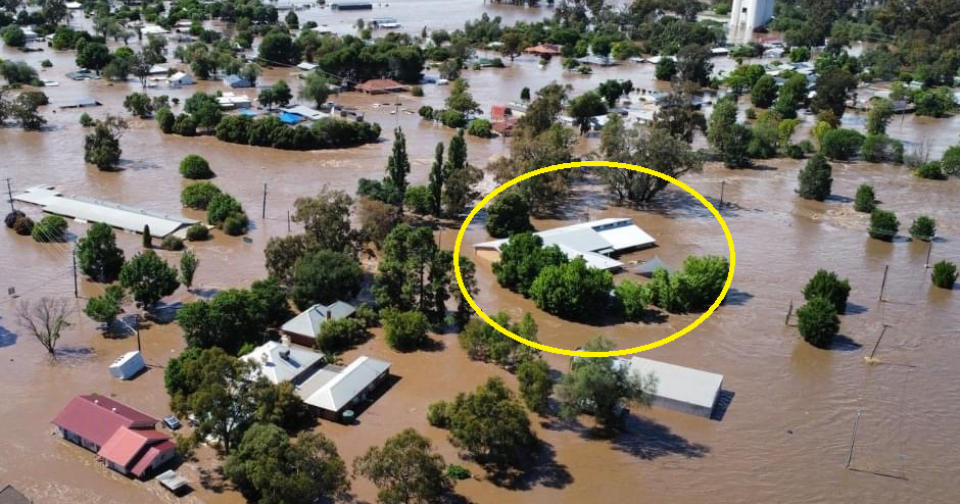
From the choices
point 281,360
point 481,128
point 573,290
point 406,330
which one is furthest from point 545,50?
point 281,360

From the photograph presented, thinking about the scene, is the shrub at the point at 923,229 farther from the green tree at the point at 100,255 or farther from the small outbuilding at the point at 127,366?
the green tree at the point at 100,255

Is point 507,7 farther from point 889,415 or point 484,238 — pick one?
point 889,415

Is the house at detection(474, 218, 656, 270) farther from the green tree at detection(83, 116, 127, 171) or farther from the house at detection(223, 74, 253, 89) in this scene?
the house at detection(223, 74, 253, 89)

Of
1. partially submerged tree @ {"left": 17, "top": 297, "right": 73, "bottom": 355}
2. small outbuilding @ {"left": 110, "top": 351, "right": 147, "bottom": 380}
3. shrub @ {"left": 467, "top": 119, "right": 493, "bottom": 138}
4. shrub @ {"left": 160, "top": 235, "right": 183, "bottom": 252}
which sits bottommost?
small outbuilding @ {"left": 110, "top": 351, "right": 147, "bottom": 380}

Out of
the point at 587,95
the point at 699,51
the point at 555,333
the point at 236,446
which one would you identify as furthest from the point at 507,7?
the point at 236,446

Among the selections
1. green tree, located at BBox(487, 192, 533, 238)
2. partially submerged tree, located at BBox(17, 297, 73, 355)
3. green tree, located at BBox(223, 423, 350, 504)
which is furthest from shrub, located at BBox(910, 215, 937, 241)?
partially submerged tree, located at BBox(17, 297, 73, 355)

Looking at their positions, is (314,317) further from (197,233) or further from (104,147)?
(104,147)

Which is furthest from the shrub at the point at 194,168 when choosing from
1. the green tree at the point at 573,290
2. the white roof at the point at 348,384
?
the white roof at the point at 348,384
